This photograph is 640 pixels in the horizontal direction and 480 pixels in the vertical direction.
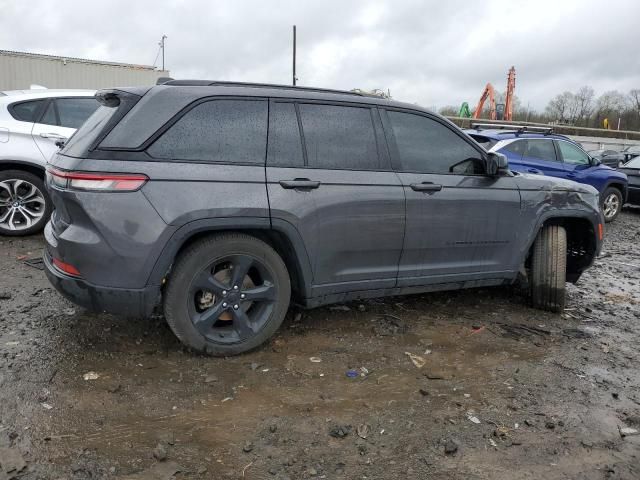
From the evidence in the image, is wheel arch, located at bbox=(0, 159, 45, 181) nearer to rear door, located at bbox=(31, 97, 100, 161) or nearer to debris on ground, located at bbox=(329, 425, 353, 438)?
rear door, located at bbox=(31, 97, 100, 161)

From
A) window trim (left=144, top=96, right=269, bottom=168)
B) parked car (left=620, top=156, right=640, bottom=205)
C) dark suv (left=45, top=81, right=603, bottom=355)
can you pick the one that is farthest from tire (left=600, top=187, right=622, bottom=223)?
window trim (left=144, top=96, right=269, bottom=168)

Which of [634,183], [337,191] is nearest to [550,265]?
[337,191]

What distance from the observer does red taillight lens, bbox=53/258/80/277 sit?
3361mm

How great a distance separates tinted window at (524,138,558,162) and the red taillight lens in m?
8.35

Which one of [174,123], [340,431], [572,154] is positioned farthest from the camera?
[572,154]

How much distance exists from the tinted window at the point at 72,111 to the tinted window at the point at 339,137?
4148 millimetres

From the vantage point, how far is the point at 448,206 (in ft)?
14.0

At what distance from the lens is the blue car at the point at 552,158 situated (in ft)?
31.4

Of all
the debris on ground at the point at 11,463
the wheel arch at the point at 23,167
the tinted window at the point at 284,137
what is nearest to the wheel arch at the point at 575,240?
the tinted window at the point at 284,137

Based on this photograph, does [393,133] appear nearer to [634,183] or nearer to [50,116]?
[50,116]

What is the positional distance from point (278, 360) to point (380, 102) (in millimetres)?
2065

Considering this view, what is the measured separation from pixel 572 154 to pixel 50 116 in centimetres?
903

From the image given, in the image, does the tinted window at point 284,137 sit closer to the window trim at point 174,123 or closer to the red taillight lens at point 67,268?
the window trim at point 174,123

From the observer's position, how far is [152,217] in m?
3.26
